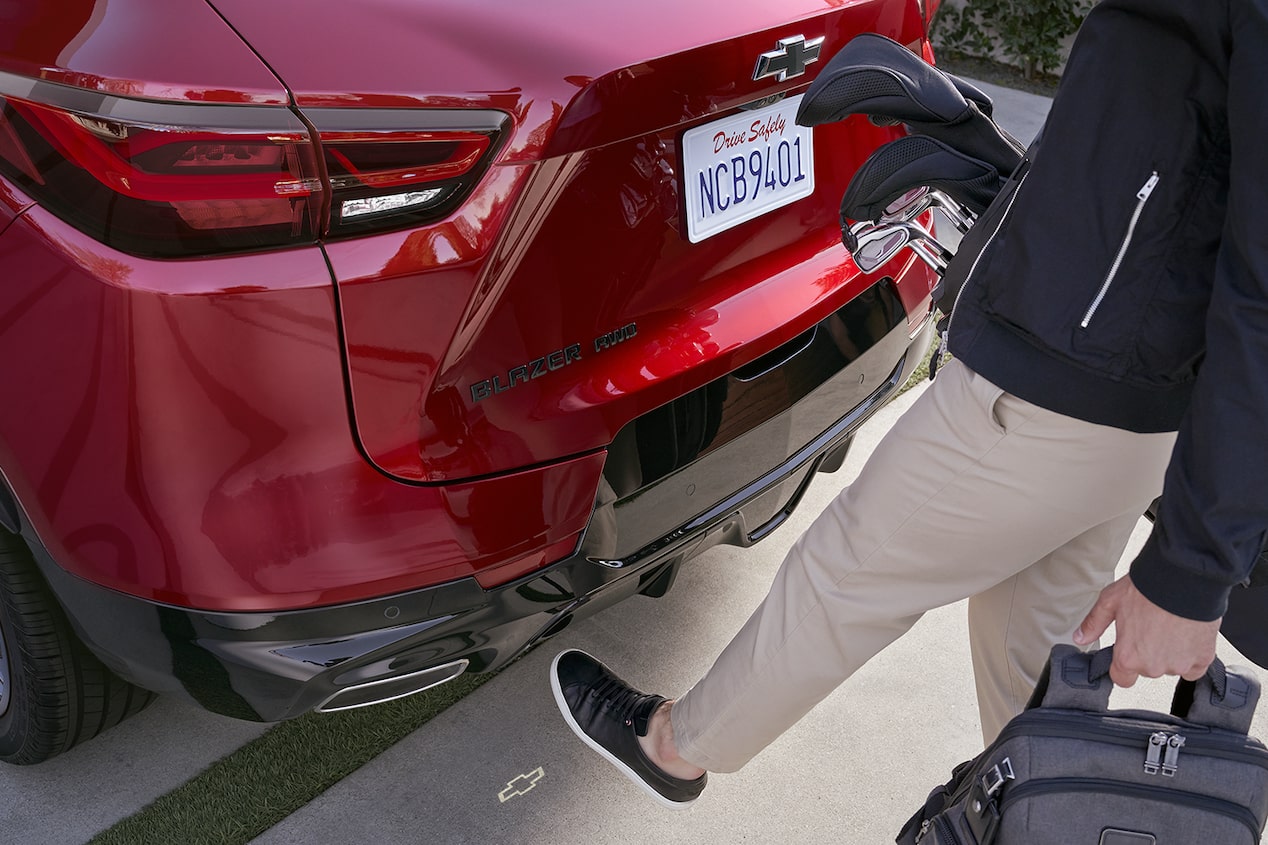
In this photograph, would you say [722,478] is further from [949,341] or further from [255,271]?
[255,271]

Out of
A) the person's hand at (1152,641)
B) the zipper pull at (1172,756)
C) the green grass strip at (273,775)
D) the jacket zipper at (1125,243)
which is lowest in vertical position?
the green grass strip at (273,775)

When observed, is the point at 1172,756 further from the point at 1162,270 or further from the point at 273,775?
the point at 273,775

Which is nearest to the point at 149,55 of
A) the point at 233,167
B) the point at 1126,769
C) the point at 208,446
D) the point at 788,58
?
the point at 233,167

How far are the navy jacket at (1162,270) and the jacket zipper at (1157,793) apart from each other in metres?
0.23

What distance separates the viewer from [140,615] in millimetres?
1644

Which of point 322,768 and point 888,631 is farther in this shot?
point 322,768

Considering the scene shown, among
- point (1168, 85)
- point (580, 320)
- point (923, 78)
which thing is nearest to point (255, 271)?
point (580, 320)

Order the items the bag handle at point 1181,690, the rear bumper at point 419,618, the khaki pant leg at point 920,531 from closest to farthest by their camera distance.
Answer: the bag handle at point 1181,690 < the khaki pant leg at point 920,531 < the rear bumper at point 419,618

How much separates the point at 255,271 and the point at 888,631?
957mm

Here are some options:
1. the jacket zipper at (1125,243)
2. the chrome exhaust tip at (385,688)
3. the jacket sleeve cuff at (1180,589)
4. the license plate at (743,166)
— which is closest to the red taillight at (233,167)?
the license plate at (743,166)

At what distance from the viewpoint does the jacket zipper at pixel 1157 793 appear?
4.47 feet

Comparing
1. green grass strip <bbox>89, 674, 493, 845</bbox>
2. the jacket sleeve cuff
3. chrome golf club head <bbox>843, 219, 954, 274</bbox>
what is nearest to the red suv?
chrome golf club head <bbox>843, 219, 954, 274</bbox>

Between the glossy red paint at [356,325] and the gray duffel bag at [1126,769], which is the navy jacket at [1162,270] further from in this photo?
the glossy red paint at [356,325]

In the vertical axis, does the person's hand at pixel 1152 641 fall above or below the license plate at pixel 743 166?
below
